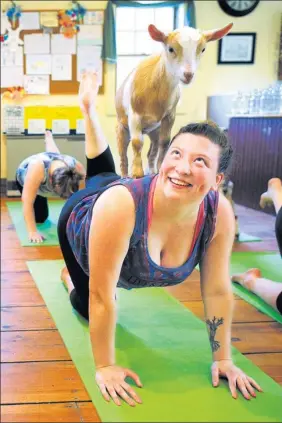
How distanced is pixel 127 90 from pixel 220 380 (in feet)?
1.68

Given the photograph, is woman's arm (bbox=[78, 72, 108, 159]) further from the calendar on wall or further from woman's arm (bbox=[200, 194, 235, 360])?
woman's arm (bbox=[200, 194, 235, 360])

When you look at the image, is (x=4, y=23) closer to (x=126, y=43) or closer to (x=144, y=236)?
(x=126, y=43)

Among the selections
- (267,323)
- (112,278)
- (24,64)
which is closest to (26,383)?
(112,278)

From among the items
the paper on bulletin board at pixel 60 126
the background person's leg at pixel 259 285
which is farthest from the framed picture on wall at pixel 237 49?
the background person's leg at pixel 259 285

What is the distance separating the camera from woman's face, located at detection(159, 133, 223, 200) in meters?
0.57

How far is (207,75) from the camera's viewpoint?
0.60 m

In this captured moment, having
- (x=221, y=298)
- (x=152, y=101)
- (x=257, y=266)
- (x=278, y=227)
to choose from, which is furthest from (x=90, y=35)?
(x=257, y=266)

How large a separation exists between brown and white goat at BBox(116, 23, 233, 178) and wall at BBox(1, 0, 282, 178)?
1cm

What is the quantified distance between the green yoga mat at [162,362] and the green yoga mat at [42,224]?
145 millimetres

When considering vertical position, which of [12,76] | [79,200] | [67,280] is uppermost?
[12,76]

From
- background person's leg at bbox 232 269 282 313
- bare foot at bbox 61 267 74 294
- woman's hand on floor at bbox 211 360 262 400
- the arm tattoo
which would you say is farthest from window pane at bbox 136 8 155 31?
bare foot at bbox 61 267 74 294

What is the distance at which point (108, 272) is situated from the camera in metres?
0.73

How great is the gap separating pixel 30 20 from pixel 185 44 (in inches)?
7.5

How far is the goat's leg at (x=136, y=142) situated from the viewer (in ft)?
2.15
